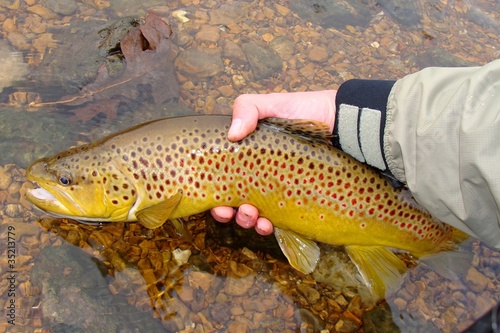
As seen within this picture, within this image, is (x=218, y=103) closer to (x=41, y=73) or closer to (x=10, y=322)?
(x=41, y=73)

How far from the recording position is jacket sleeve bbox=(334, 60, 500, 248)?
270 cm

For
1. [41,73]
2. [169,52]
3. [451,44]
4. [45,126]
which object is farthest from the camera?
[451,44]

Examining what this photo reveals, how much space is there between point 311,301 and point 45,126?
2822 mm

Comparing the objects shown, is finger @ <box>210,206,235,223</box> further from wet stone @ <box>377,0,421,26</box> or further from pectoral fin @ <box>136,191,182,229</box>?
wet stone @ <box>377,0,421,26</box>

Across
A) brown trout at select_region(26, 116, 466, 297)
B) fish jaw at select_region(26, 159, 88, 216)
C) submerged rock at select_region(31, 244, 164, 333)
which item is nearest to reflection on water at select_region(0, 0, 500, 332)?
submerged rock at select_region(31, 244, 164, 333)

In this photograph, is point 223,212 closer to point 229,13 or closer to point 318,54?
point 318,54

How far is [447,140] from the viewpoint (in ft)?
9.45

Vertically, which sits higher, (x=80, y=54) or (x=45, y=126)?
(x=80, y=54)

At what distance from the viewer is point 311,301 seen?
3967mm

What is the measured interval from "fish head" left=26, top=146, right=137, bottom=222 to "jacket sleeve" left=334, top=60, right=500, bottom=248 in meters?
1.82

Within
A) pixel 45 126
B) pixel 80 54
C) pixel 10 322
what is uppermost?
pixel 80 54

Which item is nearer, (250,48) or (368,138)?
(368,138)

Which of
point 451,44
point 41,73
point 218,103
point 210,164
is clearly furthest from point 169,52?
point 451,44

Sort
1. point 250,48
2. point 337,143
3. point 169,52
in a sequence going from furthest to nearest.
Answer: point 250,48
point 169,52
point 337,143
